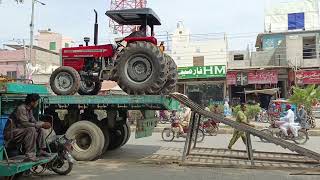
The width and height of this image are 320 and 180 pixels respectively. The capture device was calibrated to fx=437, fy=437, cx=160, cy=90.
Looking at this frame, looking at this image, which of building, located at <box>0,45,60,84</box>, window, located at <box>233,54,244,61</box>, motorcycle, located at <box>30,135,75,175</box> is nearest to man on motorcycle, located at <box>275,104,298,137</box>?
motorcycle, located at <box>30,135,75,175</box>

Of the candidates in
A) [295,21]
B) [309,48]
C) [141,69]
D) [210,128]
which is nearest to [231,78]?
[309,48]

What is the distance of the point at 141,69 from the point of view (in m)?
11.6

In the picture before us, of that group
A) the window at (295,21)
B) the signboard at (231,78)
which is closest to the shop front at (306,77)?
the signboard at (231,78)

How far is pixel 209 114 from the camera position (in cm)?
1047

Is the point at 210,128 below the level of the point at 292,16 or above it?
below

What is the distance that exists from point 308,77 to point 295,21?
33.0 feet

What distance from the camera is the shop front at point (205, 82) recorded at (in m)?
35.8

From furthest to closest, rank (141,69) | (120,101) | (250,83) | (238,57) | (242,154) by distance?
(238,57)
(250,83)
(242,154)
(141,69)
(120,101)

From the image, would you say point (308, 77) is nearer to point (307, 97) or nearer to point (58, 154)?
point (307, 97)

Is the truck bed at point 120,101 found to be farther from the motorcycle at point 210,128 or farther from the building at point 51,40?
the building at point 51,40

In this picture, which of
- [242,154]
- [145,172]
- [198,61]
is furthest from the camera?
[198,61]

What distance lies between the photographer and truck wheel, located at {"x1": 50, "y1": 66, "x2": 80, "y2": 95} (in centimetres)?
1227

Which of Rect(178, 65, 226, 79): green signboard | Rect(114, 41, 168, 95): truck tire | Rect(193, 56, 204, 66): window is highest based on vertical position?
Rect(193, 56, 204, 66): window

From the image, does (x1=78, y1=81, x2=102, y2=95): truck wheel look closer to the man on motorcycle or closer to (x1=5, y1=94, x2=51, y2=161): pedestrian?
(x1=5, y1=94, x2=51, y2=161): pedestrian
